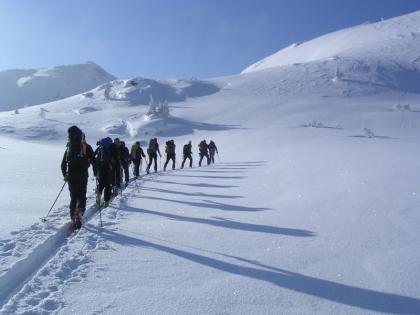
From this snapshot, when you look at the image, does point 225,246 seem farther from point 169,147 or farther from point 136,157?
point 169,147

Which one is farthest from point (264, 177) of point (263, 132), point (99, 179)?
point (263, 132)

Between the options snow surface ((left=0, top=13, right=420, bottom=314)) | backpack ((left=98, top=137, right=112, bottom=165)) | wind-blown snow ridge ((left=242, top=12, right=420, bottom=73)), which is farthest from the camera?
wind-blown snow ridge ((left=242, top=12, right=420, bottom=73))

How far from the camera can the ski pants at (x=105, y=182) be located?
9.32 meters

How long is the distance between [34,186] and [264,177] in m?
7.84

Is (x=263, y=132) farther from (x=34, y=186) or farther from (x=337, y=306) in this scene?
(x=337, y=306)

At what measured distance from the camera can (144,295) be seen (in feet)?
13.8

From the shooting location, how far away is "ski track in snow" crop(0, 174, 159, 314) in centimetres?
408

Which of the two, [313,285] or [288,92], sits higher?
[288,92]

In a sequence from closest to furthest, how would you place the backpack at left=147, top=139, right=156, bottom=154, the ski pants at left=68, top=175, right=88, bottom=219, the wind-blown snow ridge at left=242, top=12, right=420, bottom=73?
1. the ski pants at left=68, top=175, right=88, bottom=219
2. the backpack at left=147, top=139, right=156, bottom=154
3. the wind-blown snow ridge at left=242, top=12, right=420, bottom=73

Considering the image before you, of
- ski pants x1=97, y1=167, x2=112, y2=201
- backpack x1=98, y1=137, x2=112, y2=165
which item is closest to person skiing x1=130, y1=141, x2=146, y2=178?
backpack x1=98, y1=137, x2=112, y2=165

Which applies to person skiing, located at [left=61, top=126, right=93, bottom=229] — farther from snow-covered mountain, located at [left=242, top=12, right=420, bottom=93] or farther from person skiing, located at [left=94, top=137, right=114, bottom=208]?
snow-covered mountain, located at [left=242, top=12, right=420, bottom=93]

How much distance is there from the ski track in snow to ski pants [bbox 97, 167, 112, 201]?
1750 millimetres

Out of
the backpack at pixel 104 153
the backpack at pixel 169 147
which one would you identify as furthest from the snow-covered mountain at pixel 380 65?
the backpack at pixel 104 153

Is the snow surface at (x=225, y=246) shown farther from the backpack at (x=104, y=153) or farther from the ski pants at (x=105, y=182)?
the backpack at (x=104, y=153)
